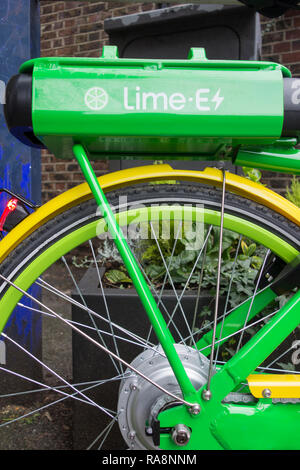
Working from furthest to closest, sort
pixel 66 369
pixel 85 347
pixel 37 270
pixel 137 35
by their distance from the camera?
pixel 137 35, pixel 66 369, pixel 85 347, pixel 37 270

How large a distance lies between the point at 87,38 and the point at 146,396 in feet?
12.1

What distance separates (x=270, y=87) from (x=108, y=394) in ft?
3.76

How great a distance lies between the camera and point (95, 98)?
30.4 inches

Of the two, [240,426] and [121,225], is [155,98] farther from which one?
[240,426]

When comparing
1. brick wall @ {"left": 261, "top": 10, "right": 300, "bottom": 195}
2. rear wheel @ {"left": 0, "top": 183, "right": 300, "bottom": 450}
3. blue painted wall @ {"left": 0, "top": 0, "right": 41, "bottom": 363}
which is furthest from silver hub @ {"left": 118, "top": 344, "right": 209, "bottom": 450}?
brick wall @ {"left": 261, "top": 10, "right": 300, "bottom": 195}

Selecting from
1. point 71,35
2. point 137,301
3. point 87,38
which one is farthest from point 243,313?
point 71,35

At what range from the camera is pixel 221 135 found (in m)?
0.79

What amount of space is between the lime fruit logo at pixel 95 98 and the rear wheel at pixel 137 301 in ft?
0.69

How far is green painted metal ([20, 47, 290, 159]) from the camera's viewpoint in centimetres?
77

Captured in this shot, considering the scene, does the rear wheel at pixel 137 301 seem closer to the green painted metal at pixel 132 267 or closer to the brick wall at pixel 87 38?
the green painted metal at pixel 132 267

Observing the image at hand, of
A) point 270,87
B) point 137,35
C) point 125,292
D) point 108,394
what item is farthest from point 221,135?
point 137,35

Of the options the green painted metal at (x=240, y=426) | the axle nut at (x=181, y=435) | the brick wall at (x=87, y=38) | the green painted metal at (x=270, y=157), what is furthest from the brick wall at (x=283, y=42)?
the axle nut at (x=181, y=435)
